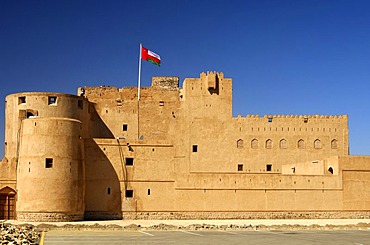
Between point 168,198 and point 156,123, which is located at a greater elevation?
point 156,123

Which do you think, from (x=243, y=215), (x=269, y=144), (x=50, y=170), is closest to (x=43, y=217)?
(x=50, y=170)

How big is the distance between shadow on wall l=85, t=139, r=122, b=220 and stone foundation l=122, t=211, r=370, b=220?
979 mm

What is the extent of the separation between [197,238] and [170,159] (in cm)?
1462

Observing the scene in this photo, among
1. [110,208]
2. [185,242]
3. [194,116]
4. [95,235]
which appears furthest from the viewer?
[194,116]

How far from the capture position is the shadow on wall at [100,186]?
3934cm

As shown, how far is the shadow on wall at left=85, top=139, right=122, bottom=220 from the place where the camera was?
39.3m

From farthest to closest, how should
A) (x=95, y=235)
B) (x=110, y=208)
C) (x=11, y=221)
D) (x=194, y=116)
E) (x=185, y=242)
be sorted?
1. (x=194, y=116)
2. (x=110, y=208)
3. (x=11, y=221)
4. (x=95, y=235)
5. (x=185, y=242)

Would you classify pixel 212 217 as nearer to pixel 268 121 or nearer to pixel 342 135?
pixel 268 121

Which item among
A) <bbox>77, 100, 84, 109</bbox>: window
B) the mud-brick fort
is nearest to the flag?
the mud-brick fort

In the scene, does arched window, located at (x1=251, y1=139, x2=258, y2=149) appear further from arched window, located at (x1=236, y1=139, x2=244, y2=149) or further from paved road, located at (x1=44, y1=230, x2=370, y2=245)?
paved road, located at (x1=44, y1=230, x2=370, y2=245)

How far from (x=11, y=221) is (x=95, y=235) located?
34.8 feet

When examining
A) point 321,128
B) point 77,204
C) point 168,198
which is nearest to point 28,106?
point 77,204

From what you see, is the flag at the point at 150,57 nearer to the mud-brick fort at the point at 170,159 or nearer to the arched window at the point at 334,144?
the mud-brick fort at the point at 170,159

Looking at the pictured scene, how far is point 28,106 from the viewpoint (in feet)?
135
